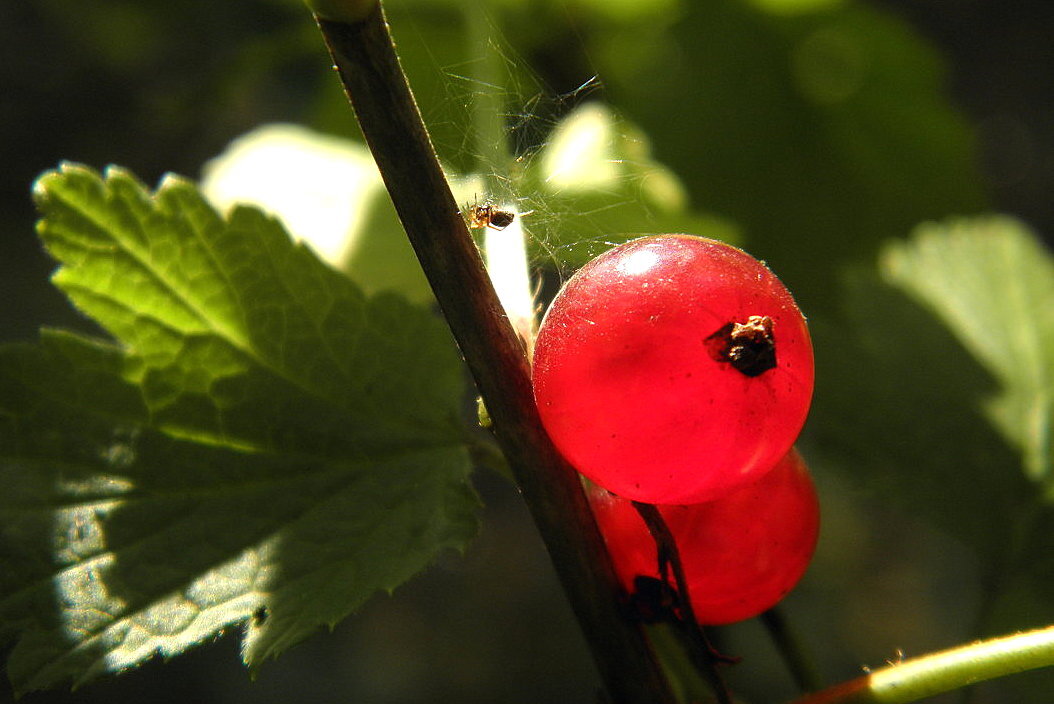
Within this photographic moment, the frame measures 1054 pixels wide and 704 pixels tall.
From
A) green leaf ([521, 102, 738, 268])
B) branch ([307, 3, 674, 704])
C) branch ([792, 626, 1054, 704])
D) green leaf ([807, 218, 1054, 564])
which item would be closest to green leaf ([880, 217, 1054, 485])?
green leaf ([807, 218, 1054, 564])

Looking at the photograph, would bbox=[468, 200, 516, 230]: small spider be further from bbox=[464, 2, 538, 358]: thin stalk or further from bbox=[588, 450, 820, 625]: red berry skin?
bbox=[588, 450, 820, 625]: red berry skin

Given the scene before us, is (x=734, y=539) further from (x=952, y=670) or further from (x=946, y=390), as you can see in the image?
(x=946, y=390)

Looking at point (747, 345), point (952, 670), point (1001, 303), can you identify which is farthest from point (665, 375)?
point (1001, 303)

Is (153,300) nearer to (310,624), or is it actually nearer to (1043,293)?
(310,624)

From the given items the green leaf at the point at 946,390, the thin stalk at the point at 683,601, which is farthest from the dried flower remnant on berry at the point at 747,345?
the green leaf at the point at 946,390

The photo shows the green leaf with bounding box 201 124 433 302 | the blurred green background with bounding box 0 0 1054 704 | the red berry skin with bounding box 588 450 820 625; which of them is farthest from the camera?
the blurred green background with bounding box 0 0 1054 704
